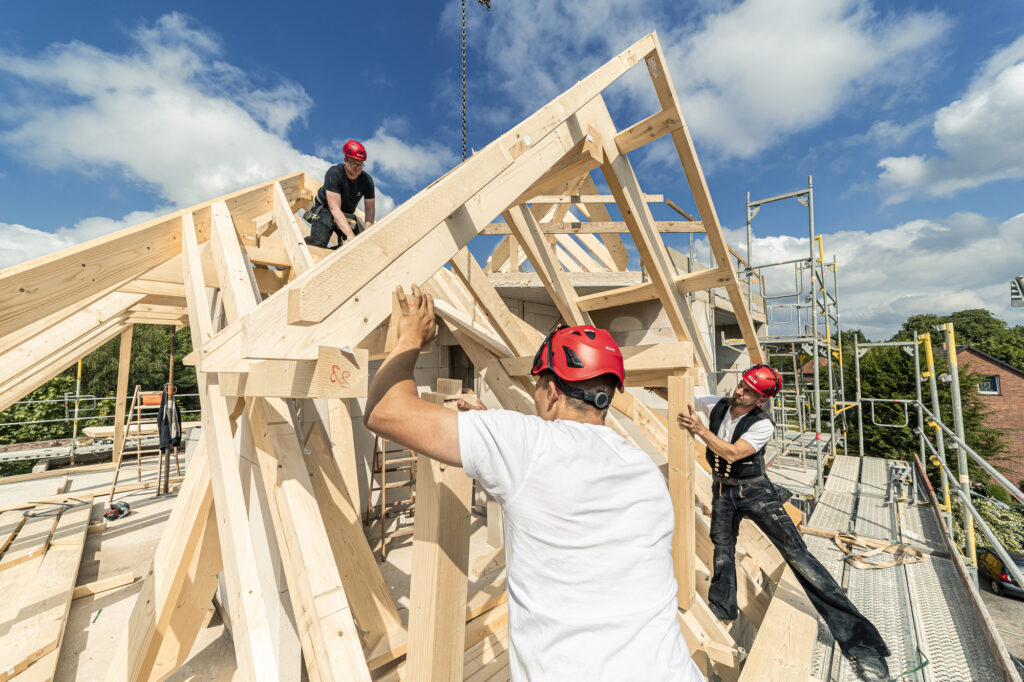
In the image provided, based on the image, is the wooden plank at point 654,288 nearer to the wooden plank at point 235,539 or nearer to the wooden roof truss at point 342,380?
the wooden roof truss at point 342,380

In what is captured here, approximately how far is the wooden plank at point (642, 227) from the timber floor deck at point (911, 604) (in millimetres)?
2556

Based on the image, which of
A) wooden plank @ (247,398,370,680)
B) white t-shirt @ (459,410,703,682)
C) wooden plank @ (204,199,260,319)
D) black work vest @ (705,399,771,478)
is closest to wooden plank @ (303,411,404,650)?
wooden plank @ (247,398,370,680)

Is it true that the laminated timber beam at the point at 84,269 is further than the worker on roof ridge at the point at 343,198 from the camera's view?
No

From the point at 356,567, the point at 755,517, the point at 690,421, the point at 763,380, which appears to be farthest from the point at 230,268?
the point at 755,517

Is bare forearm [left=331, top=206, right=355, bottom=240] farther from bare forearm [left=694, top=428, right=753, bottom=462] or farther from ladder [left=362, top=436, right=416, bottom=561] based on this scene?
bare forearm [left=694, top=428, right=753, bottom=462]

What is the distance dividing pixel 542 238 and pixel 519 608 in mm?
3324

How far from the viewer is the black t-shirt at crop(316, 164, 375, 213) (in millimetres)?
4105

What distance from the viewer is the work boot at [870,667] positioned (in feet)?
9.62

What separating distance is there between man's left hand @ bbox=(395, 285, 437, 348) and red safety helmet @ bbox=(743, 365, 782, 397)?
9.40 feet

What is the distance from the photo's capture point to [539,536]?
1.35 m

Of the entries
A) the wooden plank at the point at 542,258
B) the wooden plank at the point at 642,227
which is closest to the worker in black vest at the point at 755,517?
the wooden plank at the point at 642,227

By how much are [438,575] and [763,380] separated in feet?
9.83

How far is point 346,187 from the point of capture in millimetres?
4199

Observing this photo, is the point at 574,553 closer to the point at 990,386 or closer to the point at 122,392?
the point at 122,392
